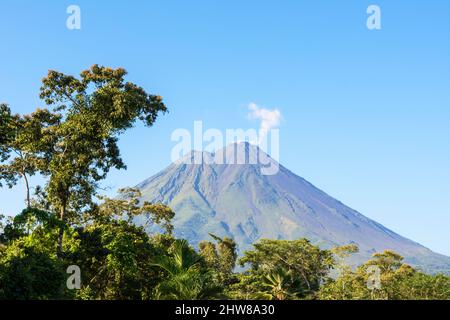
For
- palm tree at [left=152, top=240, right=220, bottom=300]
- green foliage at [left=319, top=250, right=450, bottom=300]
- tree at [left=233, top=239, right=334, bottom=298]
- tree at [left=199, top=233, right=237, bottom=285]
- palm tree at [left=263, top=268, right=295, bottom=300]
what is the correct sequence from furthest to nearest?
tree at [left=199, top=233, right=237, bottom=285] < tree at [left=233, top=239, right=334, bottom=298] < green foliage at [left=319, top=250, right=450, bottom=300] < palm tree at [left=263, top=268, right=295, bottom=300] < palm tree at [left=152, top=240, right=220, bottom=300]

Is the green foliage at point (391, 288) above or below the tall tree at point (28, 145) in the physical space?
below

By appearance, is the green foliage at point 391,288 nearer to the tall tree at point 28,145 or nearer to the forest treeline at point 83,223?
the forest treeline at point 83,223

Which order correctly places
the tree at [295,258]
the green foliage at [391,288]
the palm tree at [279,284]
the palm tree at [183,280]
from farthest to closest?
the tree at [295,258] → the green foliage at [391,288] → the palm tree at [279,284] → the palm tree at [183,280]

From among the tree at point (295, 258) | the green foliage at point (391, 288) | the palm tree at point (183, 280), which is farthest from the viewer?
the tree at point (295, 258)

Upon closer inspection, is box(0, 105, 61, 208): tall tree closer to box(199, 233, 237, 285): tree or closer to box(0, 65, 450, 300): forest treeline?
box(0, 65, 450, 300): forest treeline

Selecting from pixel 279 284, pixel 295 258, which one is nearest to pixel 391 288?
pixel 295 258

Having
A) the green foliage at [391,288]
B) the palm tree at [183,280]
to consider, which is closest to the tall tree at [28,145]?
the palm tree at [183,280]

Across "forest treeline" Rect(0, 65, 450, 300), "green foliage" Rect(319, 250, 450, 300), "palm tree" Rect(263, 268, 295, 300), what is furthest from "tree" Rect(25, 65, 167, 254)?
"green foliage" Rect(319, 250, 450, 300)

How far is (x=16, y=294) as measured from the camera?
17062mm
